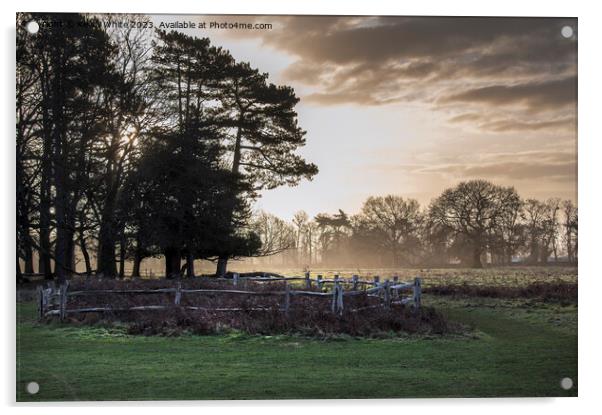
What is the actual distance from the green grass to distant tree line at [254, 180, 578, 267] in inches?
47.6

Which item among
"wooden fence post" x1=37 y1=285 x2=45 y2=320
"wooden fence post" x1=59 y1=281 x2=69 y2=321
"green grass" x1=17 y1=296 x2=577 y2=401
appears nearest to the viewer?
"green grass" x1=17 y1=296 x2=577 y2=401

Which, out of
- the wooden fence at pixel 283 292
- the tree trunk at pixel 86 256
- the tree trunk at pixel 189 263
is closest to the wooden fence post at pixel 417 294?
the wooden fence at pixel 283 292

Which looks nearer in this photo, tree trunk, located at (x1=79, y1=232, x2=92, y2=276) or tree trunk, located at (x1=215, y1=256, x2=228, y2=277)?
tree trunk, located at (x1=79, y1=232, x2=92, y2=276)

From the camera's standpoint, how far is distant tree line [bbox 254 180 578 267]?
40.8 ft

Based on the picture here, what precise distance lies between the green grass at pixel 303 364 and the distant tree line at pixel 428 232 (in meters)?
1.21

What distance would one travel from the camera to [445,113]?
12.1 metres

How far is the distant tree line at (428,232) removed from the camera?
12.4 meters

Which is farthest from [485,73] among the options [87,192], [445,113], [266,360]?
[87,192]

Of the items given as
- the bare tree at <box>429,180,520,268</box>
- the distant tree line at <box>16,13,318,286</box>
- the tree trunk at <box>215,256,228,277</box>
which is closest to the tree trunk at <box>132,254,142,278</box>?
the distant tree line at <box>16,13,318,286</box>

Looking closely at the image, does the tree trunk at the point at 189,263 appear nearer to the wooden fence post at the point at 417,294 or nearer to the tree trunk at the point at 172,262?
the tree trunk at the point at 172,262

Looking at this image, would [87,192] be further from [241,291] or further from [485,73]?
[485,73]

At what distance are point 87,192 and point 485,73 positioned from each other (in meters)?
7.86

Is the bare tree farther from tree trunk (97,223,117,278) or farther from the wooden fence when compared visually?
tree trunk (97,223,117,278)
